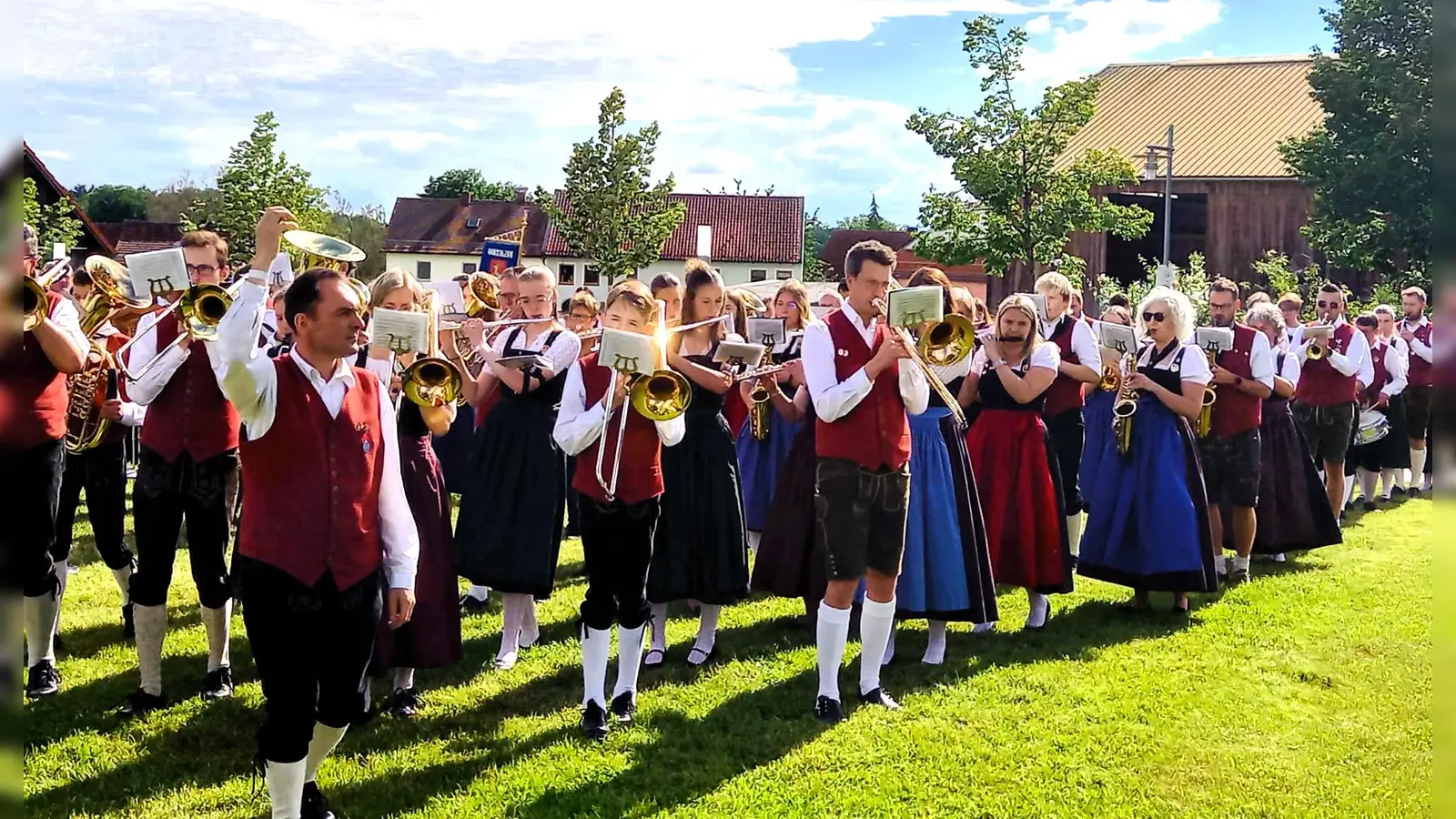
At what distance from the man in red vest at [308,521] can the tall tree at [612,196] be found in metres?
33.8

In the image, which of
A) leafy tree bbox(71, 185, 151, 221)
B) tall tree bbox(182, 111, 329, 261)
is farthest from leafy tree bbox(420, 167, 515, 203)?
tall tree bbox(182, 111, 329, 261)

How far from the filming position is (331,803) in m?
4.48

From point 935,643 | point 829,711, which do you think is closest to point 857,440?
point 829,711

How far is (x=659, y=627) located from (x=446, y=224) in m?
66.2

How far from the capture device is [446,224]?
69.4 meters

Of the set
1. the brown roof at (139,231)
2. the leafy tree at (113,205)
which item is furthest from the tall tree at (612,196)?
the leafy tree at (113,205)

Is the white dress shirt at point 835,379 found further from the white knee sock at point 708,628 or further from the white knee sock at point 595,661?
the white knee sock at point 708,628

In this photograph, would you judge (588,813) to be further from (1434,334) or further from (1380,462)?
(1380,462)

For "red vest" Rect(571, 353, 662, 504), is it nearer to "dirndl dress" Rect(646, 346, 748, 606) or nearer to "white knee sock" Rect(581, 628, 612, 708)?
"white knee sock" Rect(581, 628, 612, 708)

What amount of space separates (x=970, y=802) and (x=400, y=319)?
3.01 metres

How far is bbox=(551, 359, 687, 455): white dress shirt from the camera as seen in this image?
5112mm

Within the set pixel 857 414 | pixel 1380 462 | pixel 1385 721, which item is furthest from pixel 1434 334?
pixel 1380 462

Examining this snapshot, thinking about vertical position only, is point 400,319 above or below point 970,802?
above

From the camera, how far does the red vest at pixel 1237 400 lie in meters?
8.40
